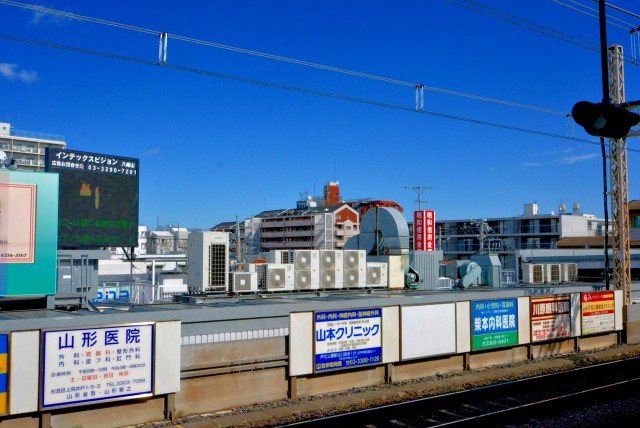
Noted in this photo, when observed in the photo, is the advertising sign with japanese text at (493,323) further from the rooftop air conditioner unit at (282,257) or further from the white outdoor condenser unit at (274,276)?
the rooftop air conditioner unit at (282,257)

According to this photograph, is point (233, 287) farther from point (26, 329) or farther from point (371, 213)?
point (371, 213)

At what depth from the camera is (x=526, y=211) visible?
4016 inches

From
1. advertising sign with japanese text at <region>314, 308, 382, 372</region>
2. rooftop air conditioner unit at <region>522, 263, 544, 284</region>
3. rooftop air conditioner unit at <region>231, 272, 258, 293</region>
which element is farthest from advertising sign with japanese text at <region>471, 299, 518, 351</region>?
rooftop air conditioner unit at <region>522, 263, 544, 284</region>

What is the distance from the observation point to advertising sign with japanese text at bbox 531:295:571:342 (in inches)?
870

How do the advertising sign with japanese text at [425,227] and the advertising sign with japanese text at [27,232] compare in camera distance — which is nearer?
the advertising sign with japanese text at [27,232]

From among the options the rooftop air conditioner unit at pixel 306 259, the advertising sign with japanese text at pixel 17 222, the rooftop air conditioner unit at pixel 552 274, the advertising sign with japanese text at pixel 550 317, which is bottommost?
the advertising sign with japanese text at pixel 550 317

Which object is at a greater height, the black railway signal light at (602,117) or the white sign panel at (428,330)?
the black railway signal light at (602,117)

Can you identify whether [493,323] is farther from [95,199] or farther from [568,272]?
[568,272]

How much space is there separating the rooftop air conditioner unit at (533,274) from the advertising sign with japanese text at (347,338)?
18.6m

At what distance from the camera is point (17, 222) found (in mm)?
15195

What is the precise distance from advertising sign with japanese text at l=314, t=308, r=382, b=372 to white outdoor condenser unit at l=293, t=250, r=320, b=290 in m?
5.69

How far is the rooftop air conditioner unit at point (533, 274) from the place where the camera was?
3325 cm

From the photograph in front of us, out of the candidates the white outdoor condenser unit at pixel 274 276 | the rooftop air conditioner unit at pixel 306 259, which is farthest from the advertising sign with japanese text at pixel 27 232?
the rooftop air conditioner unit at pixel 306 259

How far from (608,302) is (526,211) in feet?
263
